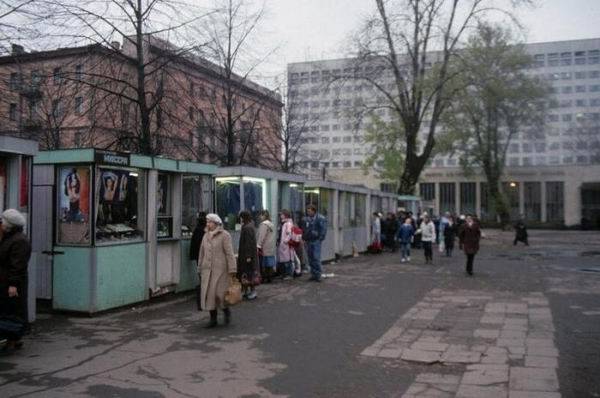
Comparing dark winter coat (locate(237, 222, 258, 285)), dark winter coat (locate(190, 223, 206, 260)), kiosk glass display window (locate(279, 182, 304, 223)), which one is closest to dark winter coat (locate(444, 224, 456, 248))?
kiosk glass display window (locate(279, 182, 304, 223))

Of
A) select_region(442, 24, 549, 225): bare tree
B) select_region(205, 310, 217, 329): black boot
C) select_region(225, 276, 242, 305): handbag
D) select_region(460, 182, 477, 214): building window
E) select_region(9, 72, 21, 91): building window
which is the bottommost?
select_region(205, 310, 217, 329): black boot

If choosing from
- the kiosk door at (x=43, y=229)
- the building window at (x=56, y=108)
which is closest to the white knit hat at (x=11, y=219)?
the kiosk door at (x=43, y=229)

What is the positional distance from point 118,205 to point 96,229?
2.44 ft

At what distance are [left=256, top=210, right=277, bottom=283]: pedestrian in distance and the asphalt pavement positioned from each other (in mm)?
1249

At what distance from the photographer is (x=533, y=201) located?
76.5 meters

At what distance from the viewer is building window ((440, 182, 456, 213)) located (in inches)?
3086

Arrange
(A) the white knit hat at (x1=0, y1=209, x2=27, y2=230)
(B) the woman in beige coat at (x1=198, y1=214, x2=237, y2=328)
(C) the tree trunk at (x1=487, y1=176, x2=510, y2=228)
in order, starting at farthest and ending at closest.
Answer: (C) the tree trunk at (x1=487, y1=176, x2=510, y2=228)
(B) the woman in beige coat at (x1=198, y1=214, x2=237, y2=328)
(A) the white knit hat at (x1=0, y1=209, x2=27, y2=230)

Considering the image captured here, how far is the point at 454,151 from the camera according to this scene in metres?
55.5

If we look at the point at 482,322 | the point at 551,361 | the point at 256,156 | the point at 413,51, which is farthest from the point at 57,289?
the point at 413,51

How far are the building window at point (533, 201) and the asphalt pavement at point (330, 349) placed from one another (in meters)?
68.1

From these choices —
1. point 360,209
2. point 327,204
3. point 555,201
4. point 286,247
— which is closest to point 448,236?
point 360,209

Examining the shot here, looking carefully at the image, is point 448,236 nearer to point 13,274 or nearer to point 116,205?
point 116,205

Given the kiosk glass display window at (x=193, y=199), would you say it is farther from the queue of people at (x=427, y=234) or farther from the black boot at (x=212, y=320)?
the queue of people at (x=427, y=234)

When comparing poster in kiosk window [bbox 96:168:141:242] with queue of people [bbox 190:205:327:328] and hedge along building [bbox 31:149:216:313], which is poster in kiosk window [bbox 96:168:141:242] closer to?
hedge along building [bbox 31:149:216:313]
